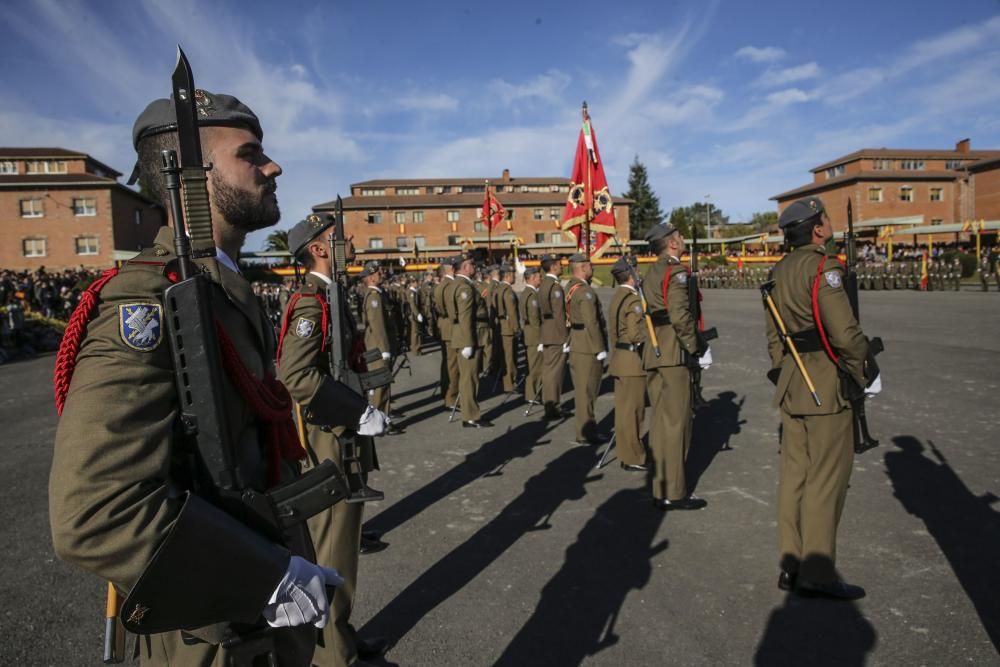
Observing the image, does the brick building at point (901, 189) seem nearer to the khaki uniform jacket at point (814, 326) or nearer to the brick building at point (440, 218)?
the brick building at point (440, 218)

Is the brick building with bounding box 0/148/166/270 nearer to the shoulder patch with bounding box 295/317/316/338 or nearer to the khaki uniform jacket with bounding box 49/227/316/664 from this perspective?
the shoulder patch with bounding box 295/317/316/338

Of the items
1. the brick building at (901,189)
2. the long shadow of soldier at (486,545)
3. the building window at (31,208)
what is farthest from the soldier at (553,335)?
the brick building at (901,189)

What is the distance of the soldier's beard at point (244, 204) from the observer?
5.66ft

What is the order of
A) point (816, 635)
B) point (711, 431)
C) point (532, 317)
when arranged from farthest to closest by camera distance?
point (532, 317) → point (711, 431) → point (816, 635)

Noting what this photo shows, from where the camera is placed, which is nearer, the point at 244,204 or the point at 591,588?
the point at 244,204

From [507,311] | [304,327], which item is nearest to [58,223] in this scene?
[507,311]

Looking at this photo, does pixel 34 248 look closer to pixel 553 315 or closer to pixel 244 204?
pixel 553 315

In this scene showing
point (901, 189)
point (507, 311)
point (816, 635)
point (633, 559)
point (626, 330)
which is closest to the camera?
point (816, 635)

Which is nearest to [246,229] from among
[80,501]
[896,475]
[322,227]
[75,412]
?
[75,412]

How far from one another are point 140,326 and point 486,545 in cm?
377

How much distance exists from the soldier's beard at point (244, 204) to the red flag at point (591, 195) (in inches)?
349

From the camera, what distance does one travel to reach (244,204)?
5.77 feet

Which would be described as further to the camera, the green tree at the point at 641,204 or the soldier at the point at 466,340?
the green tree at the point at 641,204

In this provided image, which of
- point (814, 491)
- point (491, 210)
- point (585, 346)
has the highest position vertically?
point (491, 210)
